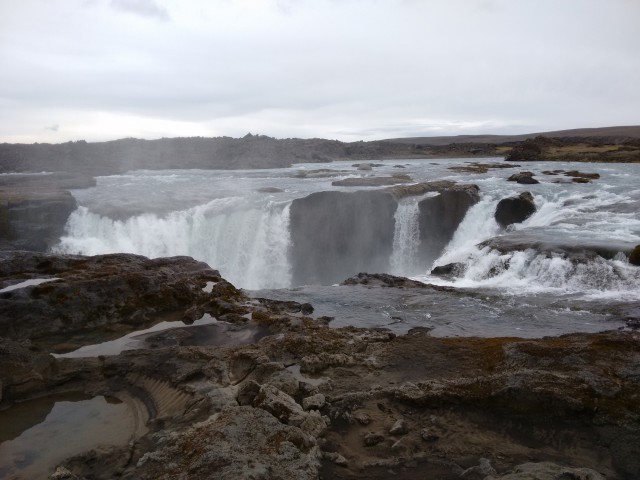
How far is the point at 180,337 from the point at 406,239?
13.2 meters

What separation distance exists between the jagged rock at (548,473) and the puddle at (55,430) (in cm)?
390

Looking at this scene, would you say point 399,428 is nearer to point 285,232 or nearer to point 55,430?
point 55,430

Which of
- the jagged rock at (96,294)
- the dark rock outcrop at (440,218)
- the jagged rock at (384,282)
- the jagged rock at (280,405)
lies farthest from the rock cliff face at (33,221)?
the jagged rock at (280,405)

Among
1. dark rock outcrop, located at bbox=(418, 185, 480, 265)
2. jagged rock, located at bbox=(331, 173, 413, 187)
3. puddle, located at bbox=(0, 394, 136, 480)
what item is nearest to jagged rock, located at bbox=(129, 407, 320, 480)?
puddle, located at bbox=(0, 394, 136, 480)

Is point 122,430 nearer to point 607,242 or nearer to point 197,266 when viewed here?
point 197,266

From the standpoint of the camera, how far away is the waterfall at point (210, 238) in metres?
19.2

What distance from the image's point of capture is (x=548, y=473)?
402cm

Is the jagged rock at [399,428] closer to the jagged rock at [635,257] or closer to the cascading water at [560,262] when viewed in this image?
the cascading water at [560,262]

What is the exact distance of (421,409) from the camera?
551cm

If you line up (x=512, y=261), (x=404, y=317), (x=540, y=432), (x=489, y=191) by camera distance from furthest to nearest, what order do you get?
(x=489, y=191) < (x=512, y=261) < (x=404, y=317) < (x=540, y=432)

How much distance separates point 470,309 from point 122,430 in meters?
7.68

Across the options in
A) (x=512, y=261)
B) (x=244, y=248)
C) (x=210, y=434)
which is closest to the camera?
(x=210, y=434)

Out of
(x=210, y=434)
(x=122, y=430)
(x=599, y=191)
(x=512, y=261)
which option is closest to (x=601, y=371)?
(x=210, y=434)

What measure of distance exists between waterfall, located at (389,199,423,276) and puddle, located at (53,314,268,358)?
37.6ft
